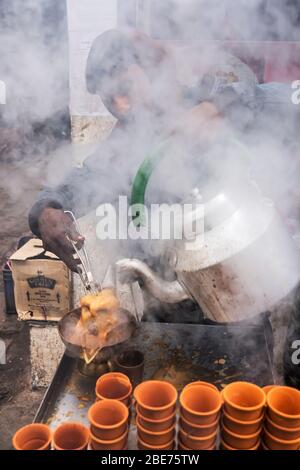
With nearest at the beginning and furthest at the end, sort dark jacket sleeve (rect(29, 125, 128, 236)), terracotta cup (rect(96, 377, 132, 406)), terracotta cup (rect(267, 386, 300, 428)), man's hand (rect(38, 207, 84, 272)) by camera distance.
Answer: terracotta cup (rect(267, 386, 300, 428))
terracotta cup (rect(96, 377, 132, 406))
man's hand (rect(38, 207, 84, 272))
dark jacket sleeve (rect(29, 125, 128, 236))

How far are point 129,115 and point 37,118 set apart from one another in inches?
43.7

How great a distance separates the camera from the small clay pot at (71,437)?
1.41 meters

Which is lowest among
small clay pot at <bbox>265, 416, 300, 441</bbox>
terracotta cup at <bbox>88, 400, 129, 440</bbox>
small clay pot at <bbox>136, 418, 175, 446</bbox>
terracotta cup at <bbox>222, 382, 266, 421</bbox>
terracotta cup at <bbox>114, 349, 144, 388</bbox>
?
terracotta cup at <bbox>114, 349, 144, 388</bbox>

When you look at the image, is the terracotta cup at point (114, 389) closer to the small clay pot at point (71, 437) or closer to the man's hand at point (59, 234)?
the small clay pot at point (71, 437)

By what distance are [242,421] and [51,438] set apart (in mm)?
620

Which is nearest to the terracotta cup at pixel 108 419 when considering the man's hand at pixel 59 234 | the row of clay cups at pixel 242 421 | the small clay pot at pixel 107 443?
the small clay pot at pixel 107 443

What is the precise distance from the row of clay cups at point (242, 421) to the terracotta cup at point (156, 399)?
7.1 inches

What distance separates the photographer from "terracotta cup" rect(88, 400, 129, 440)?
140cm

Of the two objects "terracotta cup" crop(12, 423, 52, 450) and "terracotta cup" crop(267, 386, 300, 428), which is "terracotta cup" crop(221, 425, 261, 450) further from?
"terracotta cup" crop(12, 423, 52, 450)

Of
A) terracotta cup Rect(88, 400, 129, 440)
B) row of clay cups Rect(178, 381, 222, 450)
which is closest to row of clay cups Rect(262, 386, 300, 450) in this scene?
row of clay cups Rect(178, 381, 222, 450)

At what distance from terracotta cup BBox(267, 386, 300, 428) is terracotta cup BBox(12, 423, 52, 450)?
73 cm

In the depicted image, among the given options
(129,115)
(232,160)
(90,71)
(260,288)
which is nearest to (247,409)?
(260,288)

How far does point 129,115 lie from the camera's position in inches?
102

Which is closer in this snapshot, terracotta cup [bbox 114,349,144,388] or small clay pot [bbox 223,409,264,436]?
small clay pot [bbox 223,409,264,436]
